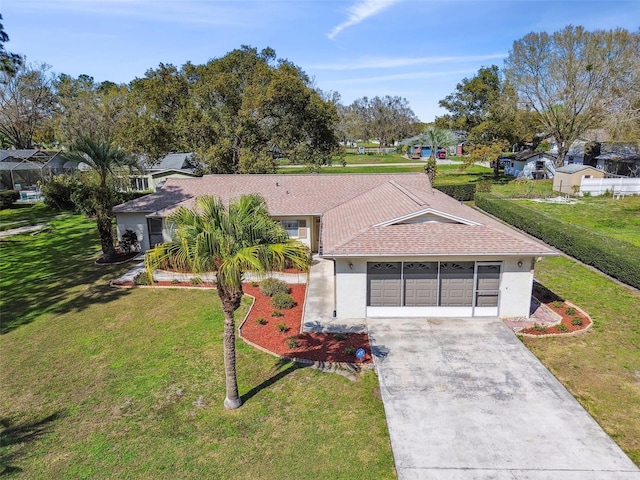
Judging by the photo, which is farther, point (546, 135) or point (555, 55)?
point (546, 135)

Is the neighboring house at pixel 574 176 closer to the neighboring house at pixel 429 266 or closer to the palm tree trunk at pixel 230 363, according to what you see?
the neighboring house at pixel 429 266

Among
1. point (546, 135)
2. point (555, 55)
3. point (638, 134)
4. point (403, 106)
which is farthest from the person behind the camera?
point (403, 106)

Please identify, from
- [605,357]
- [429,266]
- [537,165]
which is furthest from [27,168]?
[537,165]

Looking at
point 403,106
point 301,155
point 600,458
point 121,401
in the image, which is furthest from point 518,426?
point 403,106

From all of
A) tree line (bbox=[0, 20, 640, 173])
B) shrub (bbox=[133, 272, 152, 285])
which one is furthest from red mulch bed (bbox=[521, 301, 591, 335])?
tree line (bbox=[0, 20, 640, 173])

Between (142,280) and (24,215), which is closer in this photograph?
(142,280)

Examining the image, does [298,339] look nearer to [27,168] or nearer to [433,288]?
[433,288]

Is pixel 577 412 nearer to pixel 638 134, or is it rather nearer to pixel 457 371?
pixel 457 371
